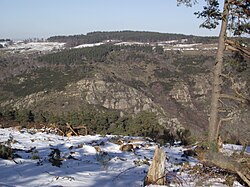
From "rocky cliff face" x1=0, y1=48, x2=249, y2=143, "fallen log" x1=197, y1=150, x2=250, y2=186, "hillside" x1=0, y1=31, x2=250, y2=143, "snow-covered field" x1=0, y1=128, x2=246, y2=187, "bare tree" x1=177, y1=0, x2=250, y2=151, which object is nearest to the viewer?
"snow-covered field" x1=0, y1=128, x2=246, y2=187

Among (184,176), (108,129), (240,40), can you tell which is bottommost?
(108,129)

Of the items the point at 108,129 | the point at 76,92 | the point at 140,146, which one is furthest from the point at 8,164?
the point at 76,92

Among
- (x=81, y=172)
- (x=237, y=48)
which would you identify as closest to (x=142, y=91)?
(x=237, y=48)

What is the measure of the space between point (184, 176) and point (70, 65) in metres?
119

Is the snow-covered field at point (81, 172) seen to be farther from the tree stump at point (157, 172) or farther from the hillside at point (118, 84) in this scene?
the hillside at point (118, 84)

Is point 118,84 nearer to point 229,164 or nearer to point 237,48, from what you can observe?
point 237,48

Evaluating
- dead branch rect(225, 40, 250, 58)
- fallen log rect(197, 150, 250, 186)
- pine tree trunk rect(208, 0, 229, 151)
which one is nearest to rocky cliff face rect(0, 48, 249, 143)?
pine tree trunk rect(208, 0, 229, 151)

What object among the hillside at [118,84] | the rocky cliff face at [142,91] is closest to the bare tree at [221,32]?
the hillside at [118,84]

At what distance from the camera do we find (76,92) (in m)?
91.1

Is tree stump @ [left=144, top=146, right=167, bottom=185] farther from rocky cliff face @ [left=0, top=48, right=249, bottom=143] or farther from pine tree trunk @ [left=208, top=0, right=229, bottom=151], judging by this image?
rocky cliff face @ [left=0, top=48, right=249, bottom=143]

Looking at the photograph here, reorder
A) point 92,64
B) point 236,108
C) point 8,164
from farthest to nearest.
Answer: point 92,64 → point 236,108 → point 8,164

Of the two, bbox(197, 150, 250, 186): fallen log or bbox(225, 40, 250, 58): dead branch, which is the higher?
bbox(225, 40, 250, 58): dead branch

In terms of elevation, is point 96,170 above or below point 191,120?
above

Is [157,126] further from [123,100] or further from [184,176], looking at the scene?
[123,100]
